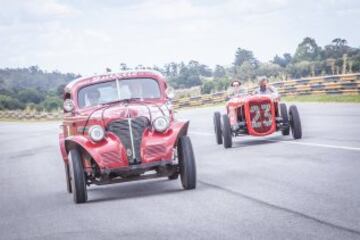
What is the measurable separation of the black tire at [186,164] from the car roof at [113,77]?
80.3 inches

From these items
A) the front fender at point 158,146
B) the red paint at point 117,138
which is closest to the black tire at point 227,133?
the red paint at point 117,138

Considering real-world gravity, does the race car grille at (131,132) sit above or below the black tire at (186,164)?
above

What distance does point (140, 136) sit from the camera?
1117 cm

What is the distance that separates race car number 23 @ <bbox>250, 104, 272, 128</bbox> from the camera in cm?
1825

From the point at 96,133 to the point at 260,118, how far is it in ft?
25.9

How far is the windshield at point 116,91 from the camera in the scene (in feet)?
41.4

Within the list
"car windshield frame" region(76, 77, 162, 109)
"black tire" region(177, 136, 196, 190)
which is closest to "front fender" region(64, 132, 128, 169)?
"black tire" region(177, 136, 196, 190)

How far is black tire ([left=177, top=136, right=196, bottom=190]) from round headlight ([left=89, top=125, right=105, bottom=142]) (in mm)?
1122

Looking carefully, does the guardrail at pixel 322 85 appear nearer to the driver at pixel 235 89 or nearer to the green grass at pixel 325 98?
the green grass at pixel 325 98

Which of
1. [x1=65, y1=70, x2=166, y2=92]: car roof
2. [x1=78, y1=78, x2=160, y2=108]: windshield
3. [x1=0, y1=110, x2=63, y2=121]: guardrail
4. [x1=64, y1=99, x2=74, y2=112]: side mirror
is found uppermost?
[x1=65, y1=70, x2=166, y2=92]: car roof

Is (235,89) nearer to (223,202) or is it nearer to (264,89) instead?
(264,89)

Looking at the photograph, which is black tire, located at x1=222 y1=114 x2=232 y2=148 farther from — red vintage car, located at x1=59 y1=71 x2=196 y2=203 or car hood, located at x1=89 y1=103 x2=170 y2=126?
car hood, located at x1=89 y1=103 x2=170 y2=126

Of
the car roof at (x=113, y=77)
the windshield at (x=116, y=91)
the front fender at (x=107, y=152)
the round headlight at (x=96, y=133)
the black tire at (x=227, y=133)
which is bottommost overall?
the black tire at (x=227, y=133)

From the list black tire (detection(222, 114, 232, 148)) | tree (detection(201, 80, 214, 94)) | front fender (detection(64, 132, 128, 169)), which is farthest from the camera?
tree (detection(201, 80, 214, 94))
